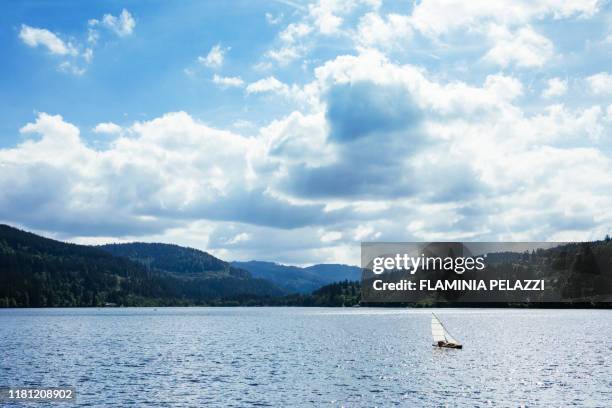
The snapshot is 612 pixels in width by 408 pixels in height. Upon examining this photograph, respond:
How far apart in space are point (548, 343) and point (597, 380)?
73.5m

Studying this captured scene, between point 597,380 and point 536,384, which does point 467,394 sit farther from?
point 597,380

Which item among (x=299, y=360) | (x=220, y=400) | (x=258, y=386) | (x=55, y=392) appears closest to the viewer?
(x=220, y=400)

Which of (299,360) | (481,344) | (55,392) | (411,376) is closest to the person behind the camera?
(55,392)

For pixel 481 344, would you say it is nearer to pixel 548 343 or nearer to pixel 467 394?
pixel 548 343

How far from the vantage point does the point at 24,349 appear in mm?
152000

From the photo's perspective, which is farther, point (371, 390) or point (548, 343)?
point (548, 343)

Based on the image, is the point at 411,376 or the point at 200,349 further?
the point at 200,349

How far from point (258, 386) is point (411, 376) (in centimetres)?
2710

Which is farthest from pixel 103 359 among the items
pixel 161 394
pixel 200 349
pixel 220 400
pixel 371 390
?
pixel 371 390

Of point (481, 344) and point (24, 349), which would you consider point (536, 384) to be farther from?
point (24, 349)

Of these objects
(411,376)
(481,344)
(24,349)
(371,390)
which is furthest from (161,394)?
(481,344)

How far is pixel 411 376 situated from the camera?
103 meters

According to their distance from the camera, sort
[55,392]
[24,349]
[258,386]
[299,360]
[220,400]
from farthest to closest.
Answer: [24,349], [299,360], [258,386], [55,392], [220,400]

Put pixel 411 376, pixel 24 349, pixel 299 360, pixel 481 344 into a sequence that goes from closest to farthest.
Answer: pixel 411 376, pixel 299 360, pixel 24 349, pixel 481 344
